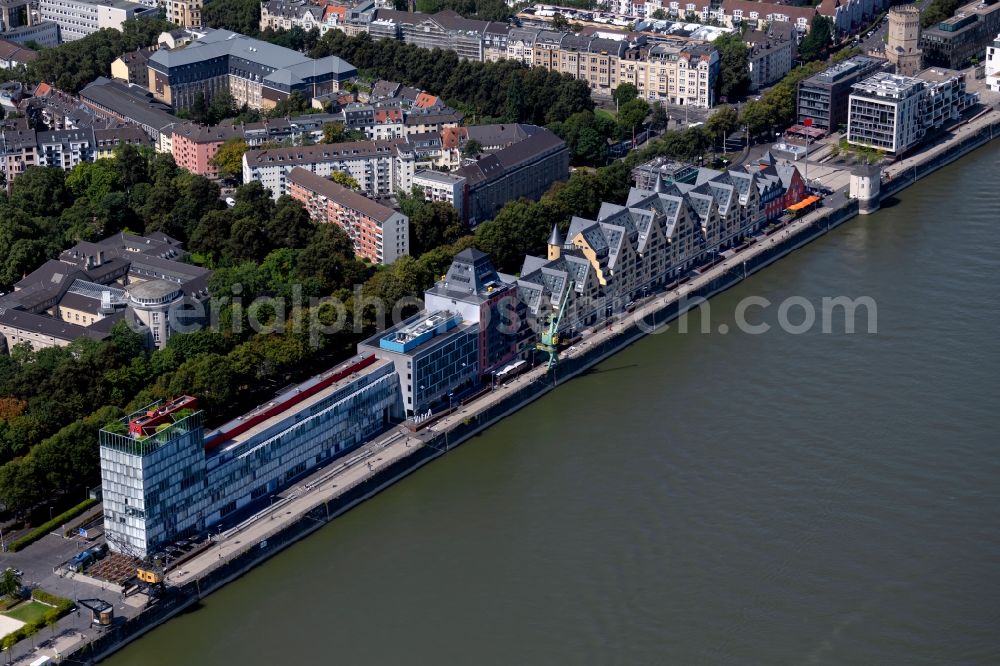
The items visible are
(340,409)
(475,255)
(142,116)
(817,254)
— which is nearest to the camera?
(340,409)

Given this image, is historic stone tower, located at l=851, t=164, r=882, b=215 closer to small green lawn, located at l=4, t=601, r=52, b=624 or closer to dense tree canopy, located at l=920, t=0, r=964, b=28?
dense tree canopy, located at l=920, t=0, r=964, b=28

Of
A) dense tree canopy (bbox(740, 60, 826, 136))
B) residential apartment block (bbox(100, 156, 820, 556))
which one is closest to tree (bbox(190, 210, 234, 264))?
residential apartment block (bbox(100, 156, 820, 556))

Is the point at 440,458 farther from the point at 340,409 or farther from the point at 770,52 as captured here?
the point at 770,52

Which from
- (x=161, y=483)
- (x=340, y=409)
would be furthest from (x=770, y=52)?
(x=161, y=483)

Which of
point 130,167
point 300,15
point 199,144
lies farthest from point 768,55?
point 130,167

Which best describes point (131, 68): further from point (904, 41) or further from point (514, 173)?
point (904, 41)
